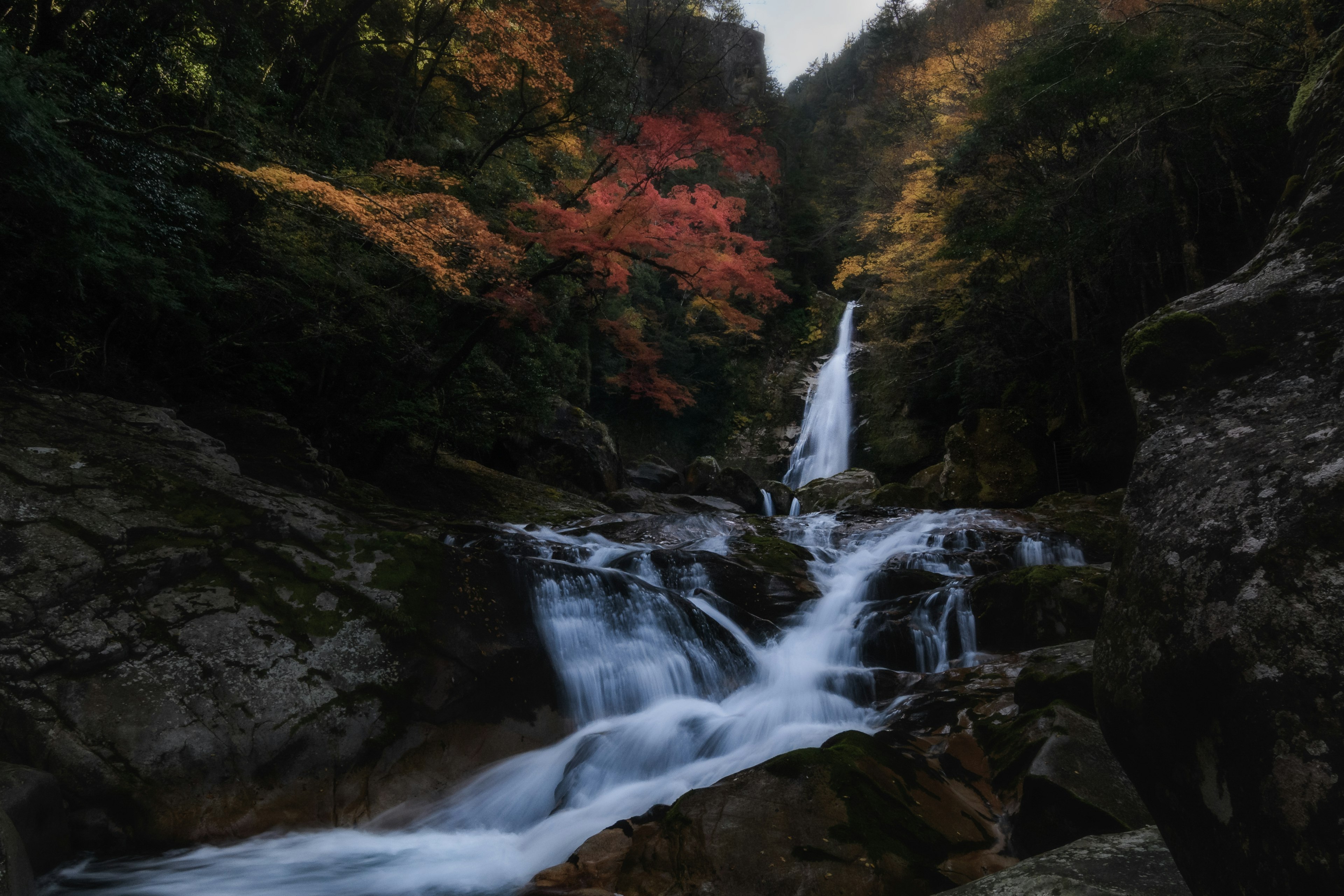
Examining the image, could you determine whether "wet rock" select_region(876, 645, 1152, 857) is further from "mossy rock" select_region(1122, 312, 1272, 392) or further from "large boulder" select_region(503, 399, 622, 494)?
"large boulder" select_region(503, 399, 622, 494)

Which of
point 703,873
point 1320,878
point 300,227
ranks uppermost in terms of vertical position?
point 300,227

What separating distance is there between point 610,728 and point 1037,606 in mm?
4454

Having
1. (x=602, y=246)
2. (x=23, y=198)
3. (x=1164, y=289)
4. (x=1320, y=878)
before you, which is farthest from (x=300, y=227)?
(x=1164, y=289)

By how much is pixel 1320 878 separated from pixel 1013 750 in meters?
2.96

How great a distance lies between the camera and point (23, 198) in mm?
5395

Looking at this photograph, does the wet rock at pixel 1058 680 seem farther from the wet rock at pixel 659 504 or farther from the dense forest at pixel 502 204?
the wet rock at pixel 659 504

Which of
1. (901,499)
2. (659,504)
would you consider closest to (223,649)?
(659,504)

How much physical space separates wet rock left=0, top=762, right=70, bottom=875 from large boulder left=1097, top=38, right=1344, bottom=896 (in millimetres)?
4827

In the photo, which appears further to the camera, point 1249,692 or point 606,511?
point 606,511

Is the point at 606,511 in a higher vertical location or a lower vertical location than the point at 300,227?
lower

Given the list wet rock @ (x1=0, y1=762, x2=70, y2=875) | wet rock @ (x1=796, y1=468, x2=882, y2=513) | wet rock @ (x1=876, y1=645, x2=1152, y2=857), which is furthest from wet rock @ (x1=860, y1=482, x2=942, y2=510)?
wet rock @ (x1=0, y1=762, x2=70, y2=875)

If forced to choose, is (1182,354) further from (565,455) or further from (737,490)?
(737,490)

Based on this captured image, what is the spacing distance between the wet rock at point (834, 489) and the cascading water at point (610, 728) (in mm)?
9466

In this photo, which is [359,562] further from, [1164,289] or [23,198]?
[1164,289]
